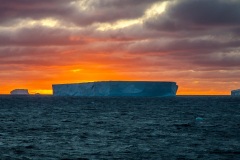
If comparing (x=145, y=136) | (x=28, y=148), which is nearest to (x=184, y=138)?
(x=145, y=136)

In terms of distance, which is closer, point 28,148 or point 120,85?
point 28,148

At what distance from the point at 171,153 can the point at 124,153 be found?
3371 millimetres

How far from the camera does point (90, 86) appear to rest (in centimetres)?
19550

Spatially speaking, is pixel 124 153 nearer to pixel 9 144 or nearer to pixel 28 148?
pixel 28 148

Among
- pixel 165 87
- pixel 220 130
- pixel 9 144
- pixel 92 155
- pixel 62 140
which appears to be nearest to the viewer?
pixel 92 155

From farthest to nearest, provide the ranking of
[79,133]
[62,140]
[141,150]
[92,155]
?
1. [79,133]
2. [62,140]
3. [141,150]
4. [92,155]

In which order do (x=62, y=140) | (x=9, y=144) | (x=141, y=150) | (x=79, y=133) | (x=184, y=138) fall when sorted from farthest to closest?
(x=79, y=133), (x=184, y=138), (x=62, y=140), (x=9, y=144), (x=141, y=150)

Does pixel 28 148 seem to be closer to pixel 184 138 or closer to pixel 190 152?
pixel 190 152

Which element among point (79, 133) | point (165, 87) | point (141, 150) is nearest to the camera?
point (141, 150)

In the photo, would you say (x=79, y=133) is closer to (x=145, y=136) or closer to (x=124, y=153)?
(x=145, y=136)

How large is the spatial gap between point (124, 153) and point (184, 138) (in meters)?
11.1

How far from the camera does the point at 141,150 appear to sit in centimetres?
3059

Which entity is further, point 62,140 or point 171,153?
point 62,140

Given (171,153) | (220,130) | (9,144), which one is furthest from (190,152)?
(220,130)
